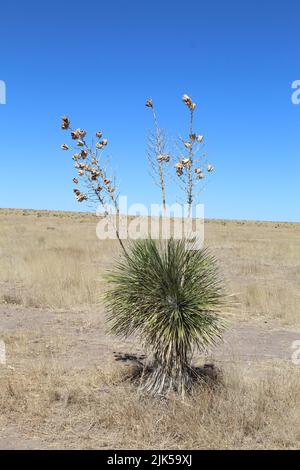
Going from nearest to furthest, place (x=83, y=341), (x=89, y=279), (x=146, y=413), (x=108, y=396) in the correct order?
(x=146, y=413)
(x=108, y=396)
(x=83, y=341)
(x=89, y=279)

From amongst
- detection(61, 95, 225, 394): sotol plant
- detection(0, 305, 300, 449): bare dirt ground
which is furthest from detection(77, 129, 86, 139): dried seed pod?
detection(0, 305, 300, 449): bare dirt ground

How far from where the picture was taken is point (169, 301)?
19.0 feet

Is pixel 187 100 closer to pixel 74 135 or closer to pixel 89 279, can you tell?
pixel 74 135

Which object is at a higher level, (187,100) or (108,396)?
(187,100)

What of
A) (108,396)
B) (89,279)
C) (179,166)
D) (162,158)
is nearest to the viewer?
(179,166)

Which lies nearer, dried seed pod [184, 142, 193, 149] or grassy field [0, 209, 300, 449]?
grassy field [0, 209, 300, 449]

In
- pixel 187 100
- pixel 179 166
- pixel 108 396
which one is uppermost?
pixel 187 100

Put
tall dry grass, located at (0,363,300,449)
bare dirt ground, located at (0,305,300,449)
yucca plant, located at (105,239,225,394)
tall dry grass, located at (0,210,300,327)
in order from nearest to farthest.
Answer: tall dry grass, located at (0,363,300,449)
yucca plant, located at (105,239,225,394)
bare dirt ground, located at (0,305,300,449)
tall dry grass, located at (0,210,300,327)

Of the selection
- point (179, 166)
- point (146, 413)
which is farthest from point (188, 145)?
point (146, 413)

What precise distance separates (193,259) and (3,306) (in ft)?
23.3

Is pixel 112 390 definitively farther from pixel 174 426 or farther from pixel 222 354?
pixel 222 354

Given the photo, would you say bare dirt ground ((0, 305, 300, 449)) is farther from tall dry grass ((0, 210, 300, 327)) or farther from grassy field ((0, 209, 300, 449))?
tall dry grass ((0, 210, 300, 327))

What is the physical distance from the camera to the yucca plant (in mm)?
5691
